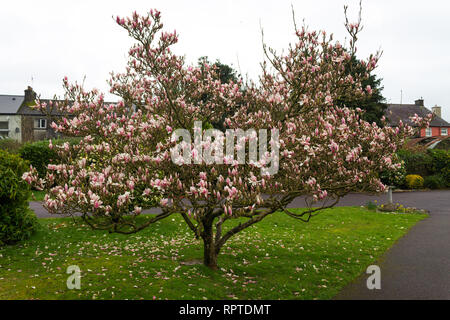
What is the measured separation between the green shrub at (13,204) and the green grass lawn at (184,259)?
1.58 ft

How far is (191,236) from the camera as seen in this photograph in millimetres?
14172

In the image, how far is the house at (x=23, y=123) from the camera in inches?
2522

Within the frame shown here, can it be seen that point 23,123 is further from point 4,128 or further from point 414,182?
point 414,182

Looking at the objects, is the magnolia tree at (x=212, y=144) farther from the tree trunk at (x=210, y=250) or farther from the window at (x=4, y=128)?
the window at (x=4, y=128)

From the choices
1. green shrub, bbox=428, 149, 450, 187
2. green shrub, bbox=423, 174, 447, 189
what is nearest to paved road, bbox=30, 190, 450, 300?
green shrub, bbox=423, 174, 447, 189

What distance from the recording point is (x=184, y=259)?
10.5 m

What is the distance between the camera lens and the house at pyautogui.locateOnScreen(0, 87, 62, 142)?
64062 mm

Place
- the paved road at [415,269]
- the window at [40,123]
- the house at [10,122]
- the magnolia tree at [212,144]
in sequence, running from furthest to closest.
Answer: the window at [40,123], the house at [10,122], the paved road at [415,269], the magnolia tree at [212,144]

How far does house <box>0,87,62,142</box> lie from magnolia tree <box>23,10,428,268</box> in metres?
61.9

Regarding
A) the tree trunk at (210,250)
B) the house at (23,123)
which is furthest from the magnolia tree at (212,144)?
the house at (23,123)

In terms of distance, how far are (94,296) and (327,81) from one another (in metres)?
7.26

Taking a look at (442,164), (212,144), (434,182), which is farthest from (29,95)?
(212,144)

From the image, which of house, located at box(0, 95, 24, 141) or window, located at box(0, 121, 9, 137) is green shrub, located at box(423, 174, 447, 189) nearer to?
house, located at box(0, 95, 24, 141)
